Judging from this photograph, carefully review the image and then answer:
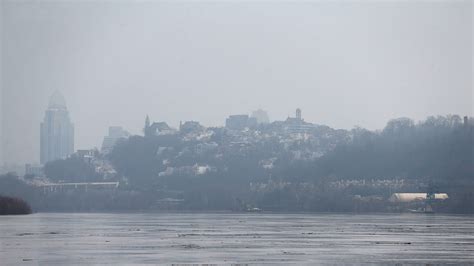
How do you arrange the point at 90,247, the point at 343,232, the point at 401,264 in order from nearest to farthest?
1. the point at 401,264
2. the point at 90,247
3. the point at 343,232

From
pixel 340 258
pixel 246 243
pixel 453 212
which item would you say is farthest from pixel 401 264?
pixel 453 212

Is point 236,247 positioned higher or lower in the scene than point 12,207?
lower

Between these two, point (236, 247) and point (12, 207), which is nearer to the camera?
point (236, 247)

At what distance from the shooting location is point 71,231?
102 m

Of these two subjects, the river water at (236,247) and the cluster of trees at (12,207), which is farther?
the cluster of trees at (12,207)

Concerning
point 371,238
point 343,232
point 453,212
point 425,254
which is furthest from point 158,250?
point 453,212

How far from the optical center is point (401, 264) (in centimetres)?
6316

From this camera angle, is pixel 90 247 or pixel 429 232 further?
pixel 429 232

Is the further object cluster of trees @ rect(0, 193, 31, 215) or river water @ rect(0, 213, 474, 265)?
cluster of trees @ rect(0, 193, 31, 215)

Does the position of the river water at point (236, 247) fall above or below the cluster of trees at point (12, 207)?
below

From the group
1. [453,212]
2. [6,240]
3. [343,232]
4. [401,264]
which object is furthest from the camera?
[453,212]

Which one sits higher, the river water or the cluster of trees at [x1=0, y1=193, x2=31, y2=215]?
the cluster of trees at [x1=0, y1=193, x2=31, y2=215]

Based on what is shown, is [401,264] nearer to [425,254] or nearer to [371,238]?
[425,254]

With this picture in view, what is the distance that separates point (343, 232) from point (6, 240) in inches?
1113
